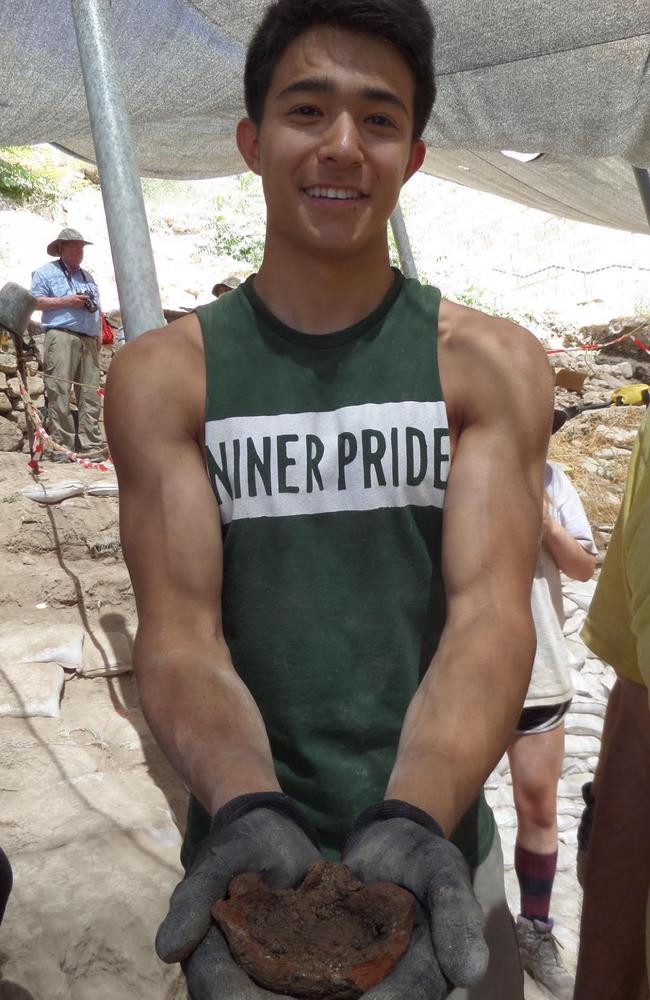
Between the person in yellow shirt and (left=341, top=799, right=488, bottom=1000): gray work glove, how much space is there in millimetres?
348

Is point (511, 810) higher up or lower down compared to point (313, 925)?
lower down

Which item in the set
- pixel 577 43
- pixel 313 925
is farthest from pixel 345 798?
pixel 577 43

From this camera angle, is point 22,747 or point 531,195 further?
point 531,195

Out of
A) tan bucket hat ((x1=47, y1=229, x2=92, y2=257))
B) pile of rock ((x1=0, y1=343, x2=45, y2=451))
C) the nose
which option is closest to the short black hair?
the nose

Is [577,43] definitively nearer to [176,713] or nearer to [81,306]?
[176,713]

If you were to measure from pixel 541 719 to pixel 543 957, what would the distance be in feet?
2.53

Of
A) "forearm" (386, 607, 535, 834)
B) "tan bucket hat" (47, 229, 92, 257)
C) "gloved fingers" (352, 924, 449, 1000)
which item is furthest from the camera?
"tan bucket hat" (47, 229, 92, 257)

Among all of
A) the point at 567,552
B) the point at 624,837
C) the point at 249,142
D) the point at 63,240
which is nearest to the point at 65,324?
the point at 63,240

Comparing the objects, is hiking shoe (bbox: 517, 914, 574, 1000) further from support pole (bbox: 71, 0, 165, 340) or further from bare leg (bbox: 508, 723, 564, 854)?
support pole (bbox: 71, 0, 165, 340)

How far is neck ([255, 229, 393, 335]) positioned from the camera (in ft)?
5.18

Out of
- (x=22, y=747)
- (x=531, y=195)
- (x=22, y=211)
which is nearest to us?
(x=22, y=747)

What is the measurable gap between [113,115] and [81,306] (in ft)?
18.4

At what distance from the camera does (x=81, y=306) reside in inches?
313

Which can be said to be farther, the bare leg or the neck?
the bare leg
